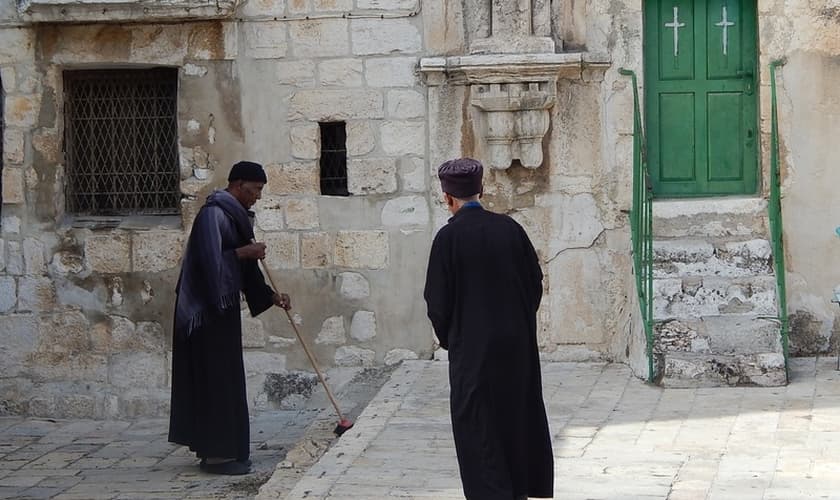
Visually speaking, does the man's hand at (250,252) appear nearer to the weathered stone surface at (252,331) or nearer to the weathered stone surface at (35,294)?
the weathered stone surface at (252,331)

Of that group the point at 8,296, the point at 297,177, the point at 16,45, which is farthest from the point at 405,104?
the point at 8,296

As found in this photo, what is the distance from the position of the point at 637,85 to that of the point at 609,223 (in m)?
0.92

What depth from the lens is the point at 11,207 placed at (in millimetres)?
10492

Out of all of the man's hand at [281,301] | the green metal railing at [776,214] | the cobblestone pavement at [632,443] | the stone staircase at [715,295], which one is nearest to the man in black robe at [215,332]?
the man's hand at [281,301]

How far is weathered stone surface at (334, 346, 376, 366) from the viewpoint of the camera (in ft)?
33.6

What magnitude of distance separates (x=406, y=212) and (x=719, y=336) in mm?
2313

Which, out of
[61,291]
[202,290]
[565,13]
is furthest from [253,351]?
[565,13]

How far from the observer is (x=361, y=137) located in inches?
399

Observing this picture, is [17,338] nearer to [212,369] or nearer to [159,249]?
[159,249]

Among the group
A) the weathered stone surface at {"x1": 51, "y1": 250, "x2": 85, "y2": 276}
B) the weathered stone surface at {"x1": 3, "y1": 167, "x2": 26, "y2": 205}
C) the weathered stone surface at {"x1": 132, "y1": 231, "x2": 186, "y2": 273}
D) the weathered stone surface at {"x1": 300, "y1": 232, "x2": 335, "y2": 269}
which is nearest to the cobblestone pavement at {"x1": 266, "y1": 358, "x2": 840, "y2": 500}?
the weathered stone surface at {"x1": 300, "y1": 232, "x2": 335, "y2": 269}

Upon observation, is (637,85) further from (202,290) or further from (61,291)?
(61,291)

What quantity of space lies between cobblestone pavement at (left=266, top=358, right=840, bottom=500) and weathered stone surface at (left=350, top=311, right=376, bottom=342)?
2.60 ft

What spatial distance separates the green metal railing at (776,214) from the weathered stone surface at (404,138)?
228 cm

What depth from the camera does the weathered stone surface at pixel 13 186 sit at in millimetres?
10469
